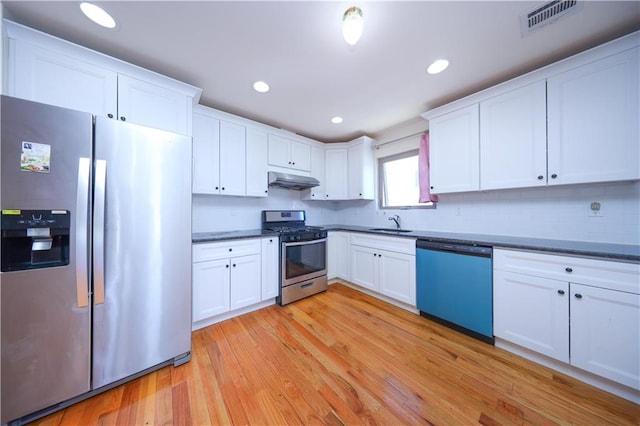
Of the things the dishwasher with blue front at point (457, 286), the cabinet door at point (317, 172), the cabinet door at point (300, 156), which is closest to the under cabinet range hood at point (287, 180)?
the cabinet door at point (300, 156)

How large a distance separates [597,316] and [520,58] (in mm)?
2026

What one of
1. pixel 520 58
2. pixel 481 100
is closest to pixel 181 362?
pixel 481 100

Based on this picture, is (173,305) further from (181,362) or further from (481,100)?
(481,100)

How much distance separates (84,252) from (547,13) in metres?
3.26

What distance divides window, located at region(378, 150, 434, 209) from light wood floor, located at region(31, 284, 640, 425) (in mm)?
1754

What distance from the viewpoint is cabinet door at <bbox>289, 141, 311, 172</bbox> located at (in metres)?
3.23

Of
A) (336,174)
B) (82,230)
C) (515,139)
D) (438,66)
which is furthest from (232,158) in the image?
(515,139)

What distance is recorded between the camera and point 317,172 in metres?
3.58

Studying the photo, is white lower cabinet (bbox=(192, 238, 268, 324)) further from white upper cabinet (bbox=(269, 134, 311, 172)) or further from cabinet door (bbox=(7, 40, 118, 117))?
cabinet door (bbox=(7, 40, 118, 117))

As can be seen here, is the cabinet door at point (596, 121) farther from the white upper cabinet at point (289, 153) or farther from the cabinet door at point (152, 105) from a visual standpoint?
the cabinet door at point (152, 105)

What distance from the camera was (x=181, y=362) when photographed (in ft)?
5.41

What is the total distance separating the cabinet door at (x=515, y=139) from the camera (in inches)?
71.3

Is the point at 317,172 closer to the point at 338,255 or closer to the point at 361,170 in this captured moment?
the point at 361,170

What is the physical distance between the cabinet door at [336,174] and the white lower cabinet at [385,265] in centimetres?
87
